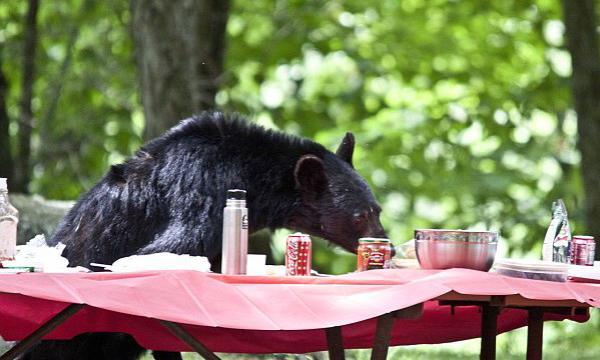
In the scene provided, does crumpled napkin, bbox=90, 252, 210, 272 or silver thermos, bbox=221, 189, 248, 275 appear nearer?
crumpled napkin, bbox=90, 252, 210, 272

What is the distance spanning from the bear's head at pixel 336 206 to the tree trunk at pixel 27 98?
501 centimetres

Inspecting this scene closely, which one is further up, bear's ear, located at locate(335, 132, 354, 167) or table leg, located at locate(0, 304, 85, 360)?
bear's ear, located at locate(335, 132, 354, 167)

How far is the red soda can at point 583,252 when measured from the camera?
3777mm

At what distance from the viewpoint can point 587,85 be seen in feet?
28.1

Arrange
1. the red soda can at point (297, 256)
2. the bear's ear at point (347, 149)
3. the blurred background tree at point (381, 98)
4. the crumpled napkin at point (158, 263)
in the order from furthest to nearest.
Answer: the blurred background tree at point (381, 98) → the bear's ear at point (347, 149) → the red soda can at point (297, 256) → the crumpled napkin at point (158, 263)

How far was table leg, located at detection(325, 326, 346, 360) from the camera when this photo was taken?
3.37 meters

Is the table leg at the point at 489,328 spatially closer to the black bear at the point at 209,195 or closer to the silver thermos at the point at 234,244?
the silver thermos at the point at 234,244

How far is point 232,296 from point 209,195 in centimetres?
155

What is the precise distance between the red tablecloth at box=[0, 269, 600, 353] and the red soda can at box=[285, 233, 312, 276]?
0.27 m

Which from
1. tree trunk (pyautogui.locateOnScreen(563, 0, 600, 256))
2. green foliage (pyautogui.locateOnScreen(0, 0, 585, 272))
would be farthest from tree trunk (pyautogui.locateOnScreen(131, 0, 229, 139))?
tree trunk (pyautogui.locateOnScreen(563, 0, 600, 256))

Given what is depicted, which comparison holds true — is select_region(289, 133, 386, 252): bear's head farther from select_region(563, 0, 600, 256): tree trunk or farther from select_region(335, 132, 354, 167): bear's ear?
select_region(563, 0, 600, 256): tree trunk

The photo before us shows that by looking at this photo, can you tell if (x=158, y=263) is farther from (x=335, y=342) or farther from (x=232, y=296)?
(x=335, y=342)

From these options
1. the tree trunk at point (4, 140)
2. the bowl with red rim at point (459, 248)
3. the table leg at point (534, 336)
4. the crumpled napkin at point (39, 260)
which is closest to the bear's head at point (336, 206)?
the table leg at point (534, 336)

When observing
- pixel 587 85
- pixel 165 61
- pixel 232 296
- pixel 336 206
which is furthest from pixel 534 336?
pixel 587 85
